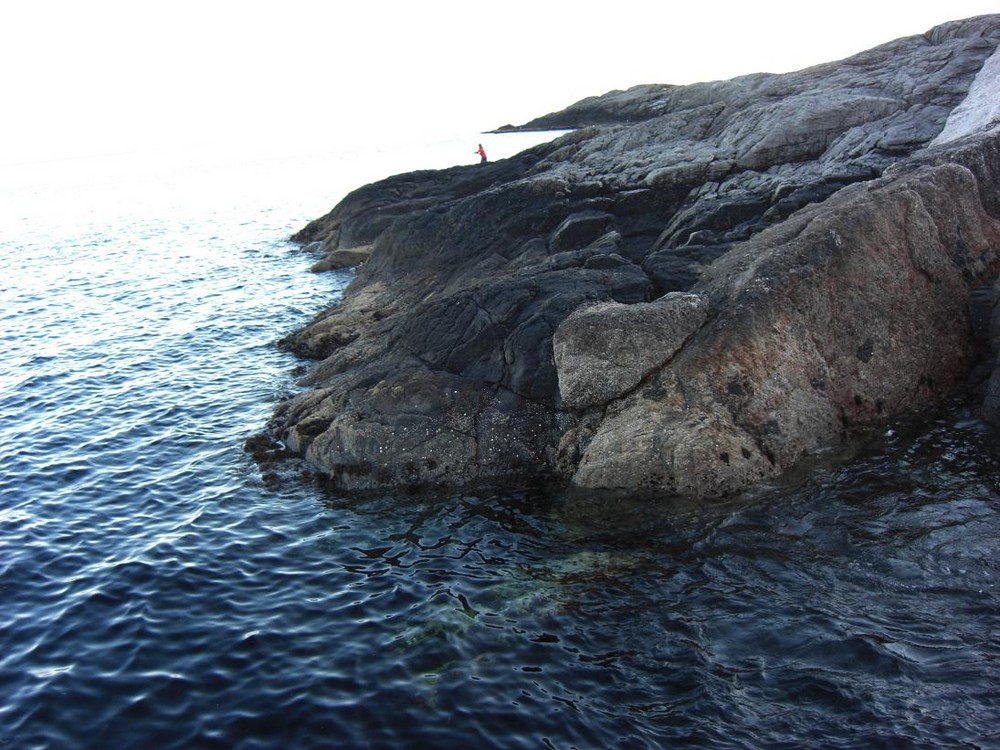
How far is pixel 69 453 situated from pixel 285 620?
11.4 meters

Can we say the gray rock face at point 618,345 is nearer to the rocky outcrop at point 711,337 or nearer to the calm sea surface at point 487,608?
the rocky outcrop at point 711,337

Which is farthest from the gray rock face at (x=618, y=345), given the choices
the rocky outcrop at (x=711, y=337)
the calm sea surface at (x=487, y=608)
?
the calm sea surface at (x=487, y=608)

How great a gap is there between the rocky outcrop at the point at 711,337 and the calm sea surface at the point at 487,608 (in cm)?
110

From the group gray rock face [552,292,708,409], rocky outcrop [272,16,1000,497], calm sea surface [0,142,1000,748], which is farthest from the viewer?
gray rock face [552,292,708,409]

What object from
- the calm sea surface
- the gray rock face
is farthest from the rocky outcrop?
the calm sea surface

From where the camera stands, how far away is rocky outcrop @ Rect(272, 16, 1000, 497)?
15.9 m

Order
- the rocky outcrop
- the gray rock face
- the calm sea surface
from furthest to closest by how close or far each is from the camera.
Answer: the gray rock face → the rocky outcrop → the calm sea surface

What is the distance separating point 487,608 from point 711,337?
26.7 ft

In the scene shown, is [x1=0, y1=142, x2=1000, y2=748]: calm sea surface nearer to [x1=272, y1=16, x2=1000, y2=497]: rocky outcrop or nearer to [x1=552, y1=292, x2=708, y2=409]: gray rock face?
[x1=272, y1=16, x2=1000, y2=497]: rocky outcrop

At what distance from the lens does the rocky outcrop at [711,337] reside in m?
15.9

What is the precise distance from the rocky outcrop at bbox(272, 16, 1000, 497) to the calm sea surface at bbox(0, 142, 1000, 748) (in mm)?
1099

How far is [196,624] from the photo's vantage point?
12.6m

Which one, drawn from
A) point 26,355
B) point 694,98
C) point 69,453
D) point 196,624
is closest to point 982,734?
point 196,624

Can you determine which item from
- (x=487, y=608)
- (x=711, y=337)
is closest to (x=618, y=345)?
(x=711, y=337)
